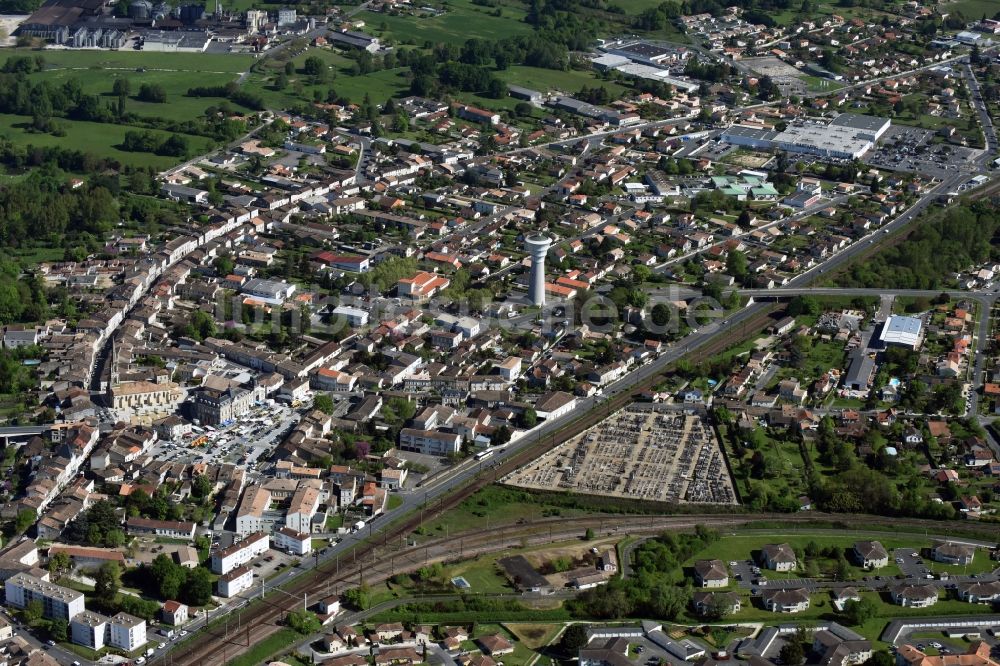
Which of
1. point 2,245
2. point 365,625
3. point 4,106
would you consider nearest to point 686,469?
point 365,625

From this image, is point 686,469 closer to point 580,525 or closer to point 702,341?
point 580,525

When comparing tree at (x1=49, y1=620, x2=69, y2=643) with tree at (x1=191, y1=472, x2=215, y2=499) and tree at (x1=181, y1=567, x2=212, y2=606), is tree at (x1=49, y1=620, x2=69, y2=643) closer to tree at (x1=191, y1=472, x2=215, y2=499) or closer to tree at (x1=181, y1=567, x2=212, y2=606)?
tree at (x1=181, y1=567, x2=212, y2=606)

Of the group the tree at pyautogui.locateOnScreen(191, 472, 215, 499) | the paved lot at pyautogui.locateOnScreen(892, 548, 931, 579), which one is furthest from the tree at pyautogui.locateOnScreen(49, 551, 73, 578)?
the paved lot at pyautogui.locateOnScreen(892, 548, 931, 579)

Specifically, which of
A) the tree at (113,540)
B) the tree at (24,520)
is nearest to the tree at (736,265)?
the tree at (113,540)

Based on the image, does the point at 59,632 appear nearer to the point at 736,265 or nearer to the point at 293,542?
the point at 293,542

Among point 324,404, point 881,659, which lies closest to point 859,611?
point 881,659
